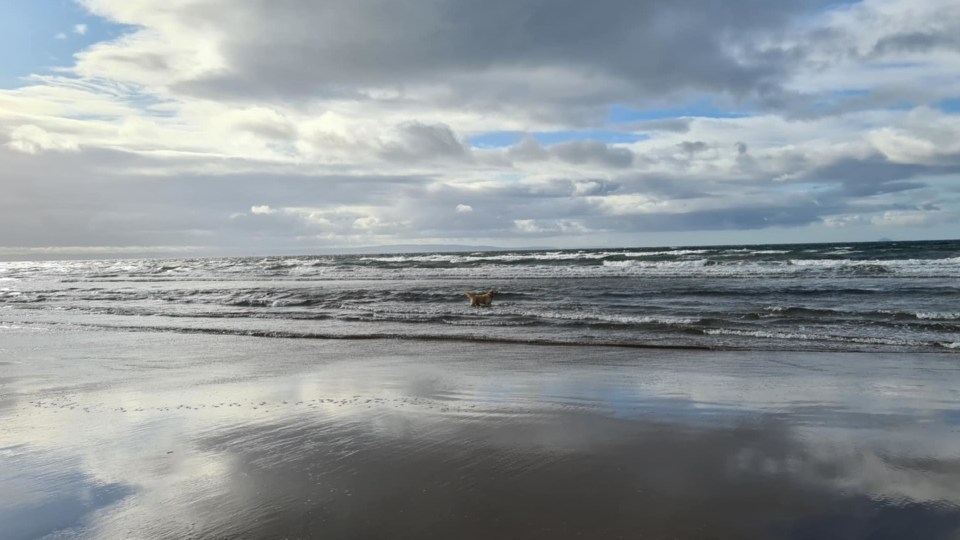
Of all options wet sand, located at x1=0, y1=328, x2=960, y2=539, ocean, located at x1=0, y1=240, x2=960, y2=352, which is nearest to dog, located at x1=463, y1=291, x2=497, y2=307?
ocean, located at x1=0, y1=240, x2=960, y2=352

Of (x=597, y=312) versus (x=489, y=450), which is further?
(x=597, y=312)

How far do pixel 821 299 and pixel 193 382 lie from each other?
17.5 meters

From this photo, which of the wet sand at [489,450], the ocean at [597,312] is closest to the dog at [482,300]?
the ocean at [597,312]

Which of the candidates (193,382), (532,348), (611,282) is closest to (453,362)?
(532,348)

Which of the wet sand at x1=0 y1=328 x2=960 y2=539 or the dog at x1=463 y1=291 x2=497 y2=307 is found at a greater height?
the dog at x1=463 y1=291 x2=497 y2=307

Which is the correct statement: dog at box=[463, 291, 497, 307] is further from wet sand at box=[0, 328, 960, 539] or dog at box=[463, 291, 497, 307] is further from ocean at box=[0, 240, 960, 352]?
wet sand at box=[0, 328, 960, 539]

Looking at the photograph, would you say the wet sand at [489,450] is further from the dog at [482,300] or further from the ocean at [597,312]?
the dog at [482,300]

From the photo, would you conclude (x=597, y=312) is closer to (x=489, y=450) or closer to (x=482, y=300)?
(x=482, y=300)

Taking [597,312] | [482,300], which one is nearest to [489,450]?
[597,312]

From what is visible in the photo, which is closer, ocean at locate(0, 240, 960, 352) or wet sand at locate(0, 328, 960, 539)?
wet sand at locate(0, 328, 960, 539)

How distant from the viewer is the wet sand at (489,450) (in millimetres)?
3887

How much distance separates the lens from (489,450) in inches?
209

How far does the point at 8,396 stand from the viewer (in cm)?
786

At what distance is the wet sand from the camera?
389 cm
